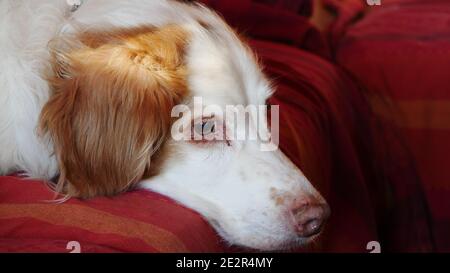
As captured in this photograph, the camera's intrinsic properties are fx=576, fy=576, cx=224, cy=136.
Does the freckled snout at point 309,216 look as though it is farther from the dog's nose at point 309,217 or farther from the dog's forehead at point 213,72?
the dog's forehead at point 213,72

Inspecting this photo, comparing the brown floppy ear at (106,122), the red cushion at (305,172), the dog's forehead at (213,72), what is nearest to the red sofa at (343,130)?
the red cushion at (305,172)

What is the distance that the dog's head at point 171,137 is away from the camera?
843 mm

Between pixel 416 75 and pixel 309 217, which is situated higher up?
pixel 416 75

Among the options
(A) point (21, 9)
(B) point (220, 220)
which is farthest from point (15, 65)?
(B) point (220, 220)

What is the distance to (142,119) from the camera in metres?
0.84

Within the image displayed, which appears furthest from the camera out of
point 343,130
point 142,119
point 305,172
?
point 343,130

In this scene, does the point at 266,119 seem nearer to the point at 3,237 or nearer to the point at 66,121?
the point at 66,121

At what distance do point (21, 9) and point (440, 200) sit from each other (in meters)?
0.88

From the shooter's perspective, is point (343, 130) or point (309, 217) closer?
point (309, 217)

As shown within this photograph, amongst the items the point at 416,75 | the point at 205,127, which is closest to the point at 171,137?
the point at 205,127

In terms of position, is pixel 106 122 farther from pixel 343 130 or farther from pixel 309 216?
pixel 343 130

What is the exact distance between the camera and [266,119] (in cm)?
96

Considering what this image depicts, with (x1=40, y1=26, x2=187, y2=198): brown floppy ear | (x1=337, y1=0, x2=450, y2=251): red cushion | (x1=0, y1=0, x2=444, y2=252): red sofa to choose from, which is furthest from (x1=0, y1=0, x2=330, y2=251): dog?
(x1=337, y1=0, x2=450, y2=251): red cushion

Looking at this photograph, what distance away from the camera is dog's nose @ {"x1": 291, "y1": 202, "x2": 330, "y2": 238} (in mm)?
844
